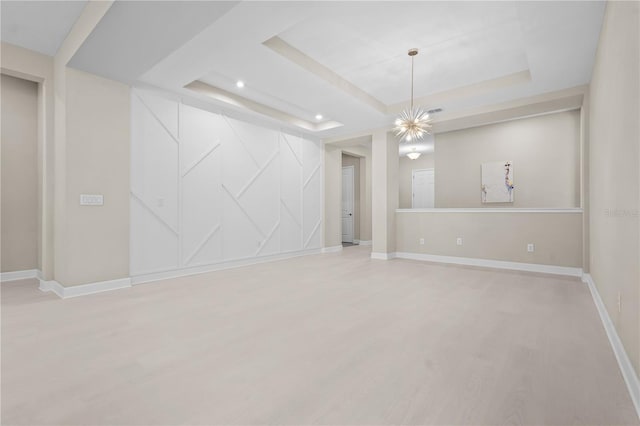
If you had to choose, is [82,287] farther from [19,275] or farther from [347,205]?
[347,205]

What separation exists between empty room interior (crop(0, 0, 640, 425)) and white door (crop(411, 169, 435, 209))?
3.35 m

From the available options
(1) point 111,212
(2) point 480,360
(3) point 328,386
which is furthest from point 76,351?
(2) point 480,360

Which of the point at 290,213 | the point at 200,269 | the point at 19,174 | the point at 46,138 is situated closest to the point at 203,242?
the point at 200,269

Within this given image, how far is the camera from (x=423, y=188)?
34.0 feet

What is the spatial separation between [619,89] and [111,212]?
16.4 feet

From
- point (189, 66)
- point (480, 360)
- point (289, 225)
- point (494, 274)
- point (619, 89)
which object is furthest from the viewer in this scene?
point (289, 225)

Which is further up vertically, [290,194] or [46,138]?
[46,138]

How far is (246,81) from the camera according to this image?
423cm

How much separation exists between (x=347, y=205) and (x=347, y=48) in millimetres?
5968

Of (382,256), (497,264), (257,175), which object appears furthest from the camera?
(382,256)

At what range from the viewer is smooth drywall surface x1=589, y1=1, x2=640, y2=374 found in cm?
158

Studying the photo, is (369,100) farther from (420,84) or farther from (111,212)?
(111,212)

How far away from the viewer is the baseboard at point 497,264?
4.59m

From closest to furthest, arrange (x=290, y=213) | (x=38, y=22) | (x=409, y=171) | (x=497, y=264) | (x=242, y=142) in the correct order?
1. (x=38, y=22)
2. (x=497, y=264)
3. (x=242, y=142)
4. (x=290, y=213)
5. (x=409, y=171)
